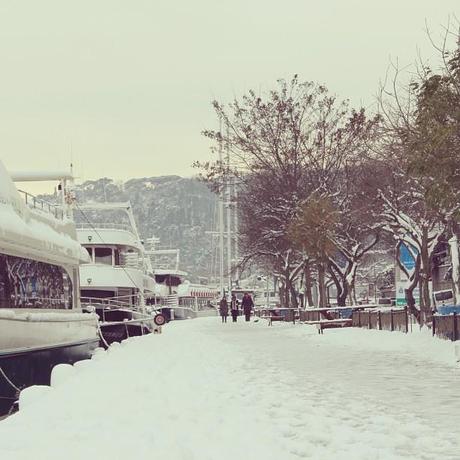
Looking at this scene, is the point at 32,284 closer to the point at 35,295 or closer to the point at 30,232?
the point at 35,295

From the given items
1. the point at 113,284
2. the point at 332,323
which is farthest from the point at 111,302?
the point at 332,323

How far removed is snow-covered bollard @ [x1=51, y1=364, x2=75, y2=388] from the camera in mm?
11172

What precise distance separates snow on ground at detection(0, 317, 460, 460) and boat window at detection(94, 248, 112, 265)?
57.9 feet

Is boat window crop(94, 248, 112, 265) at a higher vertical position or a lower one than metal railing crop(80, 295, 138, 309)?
higher

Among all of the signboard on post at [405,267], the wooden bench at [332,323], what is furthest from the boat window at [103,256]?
the signboard on post at [405,267]

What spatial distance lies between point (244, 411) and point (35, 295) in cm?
985

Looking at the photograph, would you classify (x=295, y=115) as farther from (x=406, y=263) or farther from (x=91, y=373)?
(x=91, y=373)

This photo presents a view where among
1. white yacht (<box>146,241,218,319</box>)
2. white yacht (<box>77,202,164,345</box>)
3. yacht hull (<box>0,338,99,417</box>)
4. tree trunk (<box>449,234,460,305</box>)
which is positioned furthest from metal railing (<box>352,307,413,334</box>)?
A: white yacht (<box>146,241,218,319</box>)

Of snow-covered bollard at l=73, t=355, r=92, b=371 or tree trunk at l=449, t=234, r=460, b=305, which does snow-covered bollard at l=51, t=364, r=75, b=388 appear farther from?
tree trunk at l=449, t=234, r=460, b=305

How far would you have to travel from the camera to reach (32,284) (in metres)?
16.1

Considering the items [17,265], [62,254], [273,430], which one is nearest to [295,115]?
[62,254]

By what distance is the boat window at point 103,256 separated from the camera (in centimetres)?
3186

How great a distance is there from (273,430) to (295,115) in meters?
29.4

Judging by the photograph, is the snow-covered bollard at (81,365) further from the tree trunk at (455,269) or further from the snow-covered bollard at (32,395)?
the tree trunk at (455,269)
